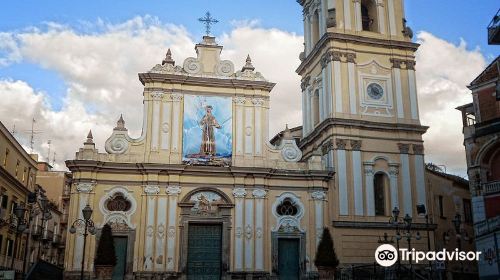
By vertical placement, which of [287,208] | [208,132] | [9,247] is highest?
[208,132]

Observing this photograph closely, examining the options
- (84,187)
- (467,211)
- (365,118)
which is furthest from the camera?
(467,211)

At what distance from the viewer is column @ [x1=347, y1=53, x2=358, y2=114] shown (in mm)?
32844

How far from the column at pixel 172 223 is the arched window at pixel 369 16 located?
15.9 meters

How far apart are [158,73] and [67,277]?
11413 mm

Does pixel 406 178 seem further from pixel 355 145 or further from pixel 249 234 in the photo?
pixel 249 234

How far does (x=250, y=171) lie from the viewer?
3044cm

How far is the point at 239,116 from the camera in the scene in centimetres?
3180

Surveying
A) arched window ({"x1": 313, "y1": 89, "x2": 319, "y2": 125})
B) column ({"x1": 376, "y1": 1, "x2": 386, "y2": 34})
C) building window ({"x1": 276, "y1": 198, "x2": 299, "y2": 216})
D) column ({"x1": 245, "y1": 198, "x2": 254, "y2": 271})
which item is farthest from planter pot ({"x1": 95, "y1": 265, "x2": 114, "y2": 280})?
column ({"x1": 376, "y1": 1, "x2": 386, "y2": 34})

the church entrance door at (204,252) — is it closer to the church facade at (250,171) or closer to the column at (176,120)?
the church facade at (250,171)

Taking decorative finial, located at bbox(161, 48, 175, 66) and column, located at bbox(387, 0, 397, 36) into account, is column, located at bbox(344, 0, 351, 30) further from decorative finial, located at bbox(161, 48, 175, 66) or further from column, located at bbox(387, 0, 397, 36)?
decorative finial, located at bbox(161, 48, 175, 66)

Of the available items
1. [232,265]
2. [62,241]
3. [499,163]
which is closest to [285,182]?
[232,265]

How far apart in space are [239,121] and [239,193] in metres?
4.08

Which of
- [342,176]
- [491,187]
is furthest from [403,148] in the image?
[491,187]

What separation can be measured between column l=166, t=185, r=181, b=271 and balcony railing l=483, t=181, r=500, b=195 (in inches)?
652
